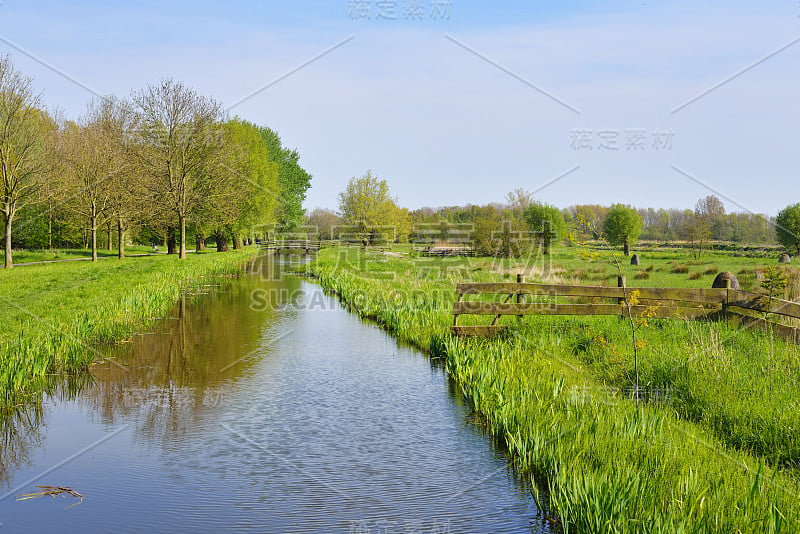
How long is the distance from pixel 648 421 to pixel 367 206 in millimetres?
79494

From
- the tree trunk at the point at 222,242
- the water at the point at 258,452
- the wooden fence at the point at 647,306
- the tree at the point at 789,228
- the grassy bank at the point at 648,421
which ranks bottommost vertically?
the water at the point at 258,452

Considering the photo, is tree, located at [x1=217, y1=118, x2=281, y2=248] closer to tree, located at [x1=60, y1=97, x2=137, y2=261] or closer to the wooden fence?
tree, located at [x1=60, y1=97, x2=137, y2=261]

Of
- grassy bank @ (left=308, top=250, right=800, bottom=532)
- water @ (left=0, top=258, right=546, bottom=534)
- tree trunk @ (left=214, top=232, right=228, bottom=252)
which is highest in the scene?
tree trunk @ (left=214, top=232, right=228, bottom=252)

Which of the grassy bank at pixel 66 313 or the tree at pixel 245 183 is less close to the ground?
the tree at pixel 245 183

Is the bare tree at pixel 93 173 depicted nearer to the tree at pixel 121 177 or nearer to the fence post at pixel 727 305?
the tree at pixel 121 177

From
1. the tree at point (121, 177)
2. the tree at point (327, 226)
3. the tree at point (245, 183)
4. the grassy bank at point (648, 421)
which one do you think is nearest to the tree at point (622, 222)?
the tree at point (327, 226)

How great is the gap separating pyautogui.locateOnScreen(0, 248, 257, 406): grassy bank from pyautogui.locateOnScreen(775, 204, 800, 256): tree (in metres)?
51.6

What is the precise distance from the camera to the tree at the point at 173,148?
152ft

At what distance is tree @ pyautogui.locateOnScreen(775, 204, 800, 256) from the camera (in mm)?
55938

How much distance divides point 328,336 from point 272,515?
11614mm

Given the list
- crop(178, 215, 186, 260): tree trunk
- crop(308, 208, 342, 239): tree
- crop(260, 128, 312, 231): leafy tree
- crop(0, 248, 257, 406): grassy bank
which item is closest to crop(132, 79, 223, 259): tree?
crop(178, 215, 186, 260): tree trunk

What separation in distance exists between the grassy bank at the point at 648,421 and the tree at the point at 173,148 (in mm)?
36407

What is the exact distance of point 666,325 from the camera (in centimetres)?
1438

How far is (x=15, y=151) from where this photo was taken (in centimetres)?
3688
